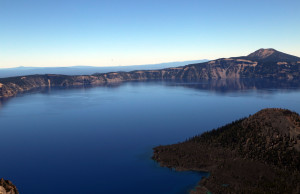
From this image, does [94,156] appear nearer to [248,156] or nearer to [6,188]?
[6,188]

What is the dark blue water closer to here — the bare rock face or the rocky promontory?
the rocky promontory

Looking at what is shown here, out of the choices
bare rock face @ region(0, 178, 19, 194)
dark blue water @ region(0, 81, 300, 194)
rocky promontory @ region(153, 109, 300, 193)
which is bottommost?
dark blue water @ region(0, 81, 300, 194)

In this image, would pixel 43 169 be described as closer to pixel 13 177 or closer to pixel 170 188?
pixel 13 177

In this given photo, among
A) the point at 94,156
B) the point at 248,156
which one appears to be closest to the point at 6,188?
the point at 94,156

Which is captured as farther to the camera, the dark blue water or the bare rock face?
the dark blue water

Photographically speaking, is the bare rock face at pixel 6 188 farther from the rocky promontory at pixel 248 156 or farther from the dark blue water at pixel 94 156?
the rocky promontory at pixel 248 156

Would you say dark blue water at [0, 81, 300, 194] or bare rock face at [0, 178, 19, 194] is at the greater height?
bare rock face at [0, 178, 19, 194]

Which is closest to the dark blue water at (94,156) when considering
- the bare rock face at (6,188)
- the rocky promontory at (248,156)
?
the rocky promontory at (248,156)

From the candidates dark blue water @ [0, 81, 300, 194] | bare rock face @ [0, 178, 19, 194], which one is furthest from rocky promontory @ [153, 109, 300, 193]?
bare rock face @ [0, 178, 19, 194]
